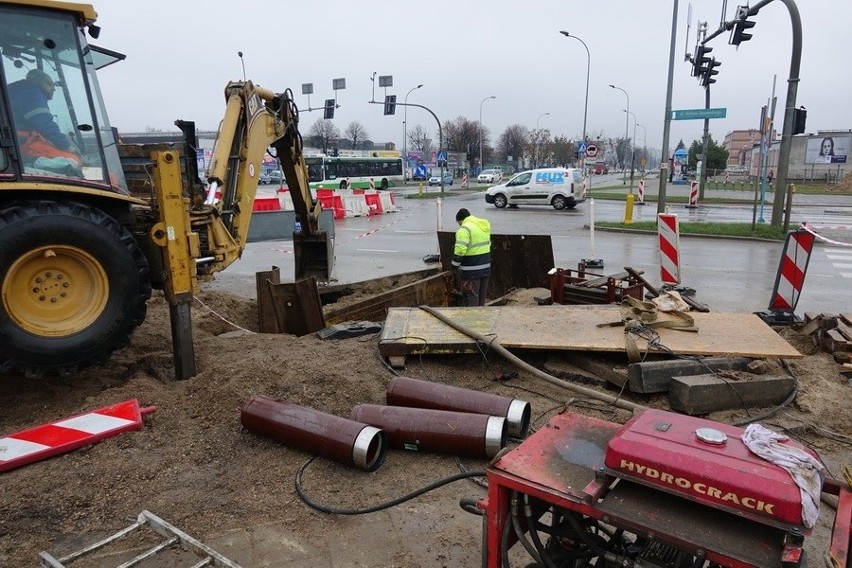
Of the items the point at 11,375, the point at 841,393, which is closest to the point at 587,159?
the point at 841,393

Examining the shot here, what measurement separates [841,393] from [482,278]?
4556 mm

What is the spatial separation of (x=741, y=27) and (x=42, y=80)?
15.9 m

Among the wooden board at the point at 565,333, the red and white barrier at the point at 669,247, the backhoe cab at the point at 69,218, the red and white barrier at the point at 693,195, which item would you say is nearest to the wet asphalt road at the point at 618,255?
the red and white barrier at the point at 669,247

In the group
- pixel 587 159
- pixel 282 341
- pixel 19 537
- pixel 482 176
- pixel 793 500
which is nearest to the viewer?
pixel 793 500

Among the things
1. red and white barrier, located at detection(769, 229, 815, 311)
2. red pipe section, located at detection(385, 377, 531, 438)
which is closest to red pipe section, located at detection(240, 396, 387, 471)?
red pipe section, located at detection(385, 377, 531, 438)

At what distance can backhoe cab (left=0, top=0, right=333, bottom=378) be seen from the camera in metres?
4.48

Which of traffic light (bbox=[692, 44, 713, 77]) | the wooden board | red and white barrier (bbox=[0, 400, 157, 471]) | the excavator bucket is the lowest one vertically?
red and white barrier (bbox=[0, 400, 157, 471])

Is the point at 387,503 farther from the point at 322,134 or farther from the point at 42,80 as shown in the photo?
the point at 322,134

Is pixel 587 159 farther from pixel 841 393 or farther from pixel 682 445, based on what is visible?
pixel 682 445

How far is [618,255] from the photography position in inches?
570

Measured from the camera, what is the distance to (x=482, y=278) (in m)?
8.65

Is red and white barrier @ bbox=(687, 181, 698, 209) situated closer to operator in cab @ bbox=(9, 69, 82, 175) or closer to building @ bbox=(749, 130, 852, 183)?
operator in cab @ bbox=(9, 69, 82, 175)

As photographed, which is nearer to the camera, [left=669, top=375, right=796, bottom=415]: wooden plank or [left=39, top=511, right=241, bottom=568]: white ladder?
[left=39, top=511, right=241, bottom=568]: white ladder

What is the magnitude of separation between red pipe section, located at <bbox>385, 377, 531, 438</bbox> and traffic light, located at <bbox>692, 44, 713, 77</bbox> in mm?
18086
